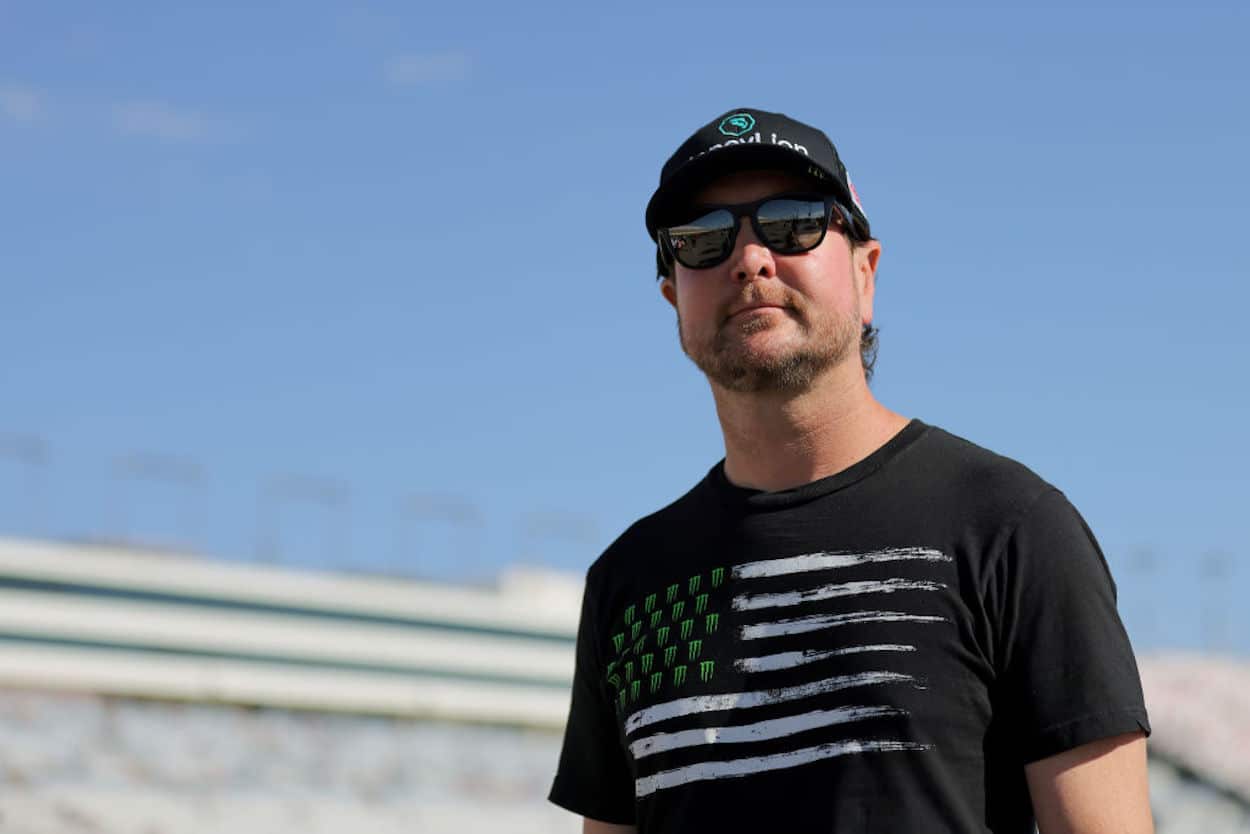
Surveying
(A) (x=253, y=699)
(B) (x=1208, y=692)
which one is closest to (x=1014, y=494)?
(B) (x=1208, y=692)

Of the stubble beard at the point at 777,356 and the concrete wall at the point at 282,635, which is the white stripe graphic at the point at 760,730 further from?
the concrete wall at the point at 282,635

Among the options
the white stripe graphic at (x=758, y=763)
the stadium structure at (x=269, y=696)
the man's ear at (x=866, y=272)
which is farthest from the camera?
the stadium structure at (x=269, y=696)

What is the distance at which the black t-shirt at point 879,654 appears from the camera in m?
3.04

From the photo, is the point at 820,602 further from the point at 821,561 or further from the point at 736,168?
the point at 736,168

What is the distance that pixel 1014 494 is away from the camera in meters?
3.16

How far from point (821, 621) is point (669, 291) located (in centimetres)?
86

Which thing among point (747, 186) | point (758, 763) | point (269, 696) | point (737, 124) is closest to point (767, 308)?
point (747, 186)

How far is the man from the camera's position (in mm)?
3043

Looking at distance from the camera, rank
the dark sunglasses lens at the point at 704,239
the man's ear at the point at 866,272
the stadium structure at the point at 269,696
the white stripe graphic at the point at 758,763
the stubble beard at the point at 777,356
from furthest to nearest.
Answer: the stadium structure at the point at 269,696
the man's ear at the point at 866,272
the dark sunglasses lens at the point at 704,239
the stubble beard at the point at 777,356
the white stripe graphic at the point at 758,763

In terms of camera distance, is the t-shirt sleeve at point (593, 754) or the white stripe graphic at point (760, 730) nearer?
the white stripe graphic at point (760, 730)

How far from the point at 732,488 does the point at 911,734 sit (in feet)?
2.11

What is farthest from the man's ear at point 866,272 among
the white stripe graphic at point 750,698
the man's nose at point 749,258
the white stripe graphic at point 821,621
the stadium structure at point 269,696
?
the stadium structure at point 269,696

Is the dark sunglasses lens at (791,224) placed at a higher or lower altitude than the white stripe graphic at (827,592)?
higher

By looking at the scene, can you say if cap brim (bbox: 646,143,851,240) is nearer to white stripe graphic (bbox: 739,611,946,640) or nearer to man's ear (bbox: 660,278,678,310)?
man's ear (bbox: 660,278,678,310)
